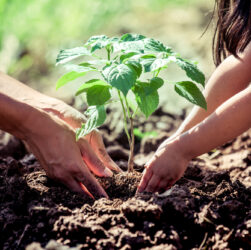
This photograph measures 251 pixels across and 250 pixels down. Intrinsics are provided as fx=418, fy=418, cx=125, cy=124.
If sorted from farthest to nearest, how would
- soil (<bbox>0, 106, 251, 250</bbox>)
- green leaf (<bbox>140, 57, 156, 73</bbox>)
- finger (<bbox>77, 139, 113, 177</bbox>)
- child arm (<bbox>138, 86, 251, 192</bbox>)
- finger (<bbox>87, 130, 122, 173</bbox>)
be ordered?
1. finger (<bbox>87, 130, 122, 173</bbox>)
2. finger (<bbox>77, 139, 113, 177</bbox>)
3. child arm (<bbox>138, 86, 251, 192</bbox>)
4. green leaf (<bbox>140, 57, 156, 73</bbox>)
5. soil (<bbox>0, 106, 251, 250</bbox>)

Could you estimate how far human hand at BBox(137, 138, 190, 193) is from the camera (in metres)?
1.80

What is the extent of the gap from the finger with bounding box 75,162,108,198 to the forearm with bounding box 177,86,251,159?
1.34 ft

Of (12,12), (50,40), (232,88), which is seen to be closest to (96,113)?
(232,88)

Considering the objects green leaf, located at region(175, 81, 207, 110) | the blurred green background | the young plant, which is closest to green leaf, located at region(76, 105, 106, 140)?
the young plant

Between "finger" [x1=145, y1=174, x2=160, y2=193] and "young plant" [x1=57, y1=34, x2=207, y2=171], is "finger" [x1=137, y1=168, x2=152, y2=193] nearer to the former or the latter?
"finger" [x1=145, y1=174, x2=160, y2=193]

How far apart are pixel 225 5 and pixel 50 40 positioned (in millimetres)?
3091

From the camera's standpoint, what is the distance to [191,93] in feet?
5.82

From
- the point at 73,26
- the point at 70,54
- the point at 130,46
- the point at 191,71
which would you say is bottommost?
the point at 191,71

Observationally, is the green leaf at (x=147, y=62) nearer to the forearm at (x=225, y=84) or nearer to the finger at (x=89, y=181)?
the finger at (x=89, y=181)

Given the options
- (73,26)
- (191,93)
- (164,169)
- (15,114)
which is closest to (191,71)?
(191,93)

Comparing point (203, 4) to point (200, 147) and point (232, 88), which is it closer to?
point (232, 88)

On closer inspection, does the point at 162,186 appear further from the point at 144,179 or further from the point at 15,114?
the point at 15,114

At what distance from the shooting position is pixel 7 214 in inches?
64.7

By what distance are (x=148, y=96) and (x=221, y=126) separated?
0.36 metres
